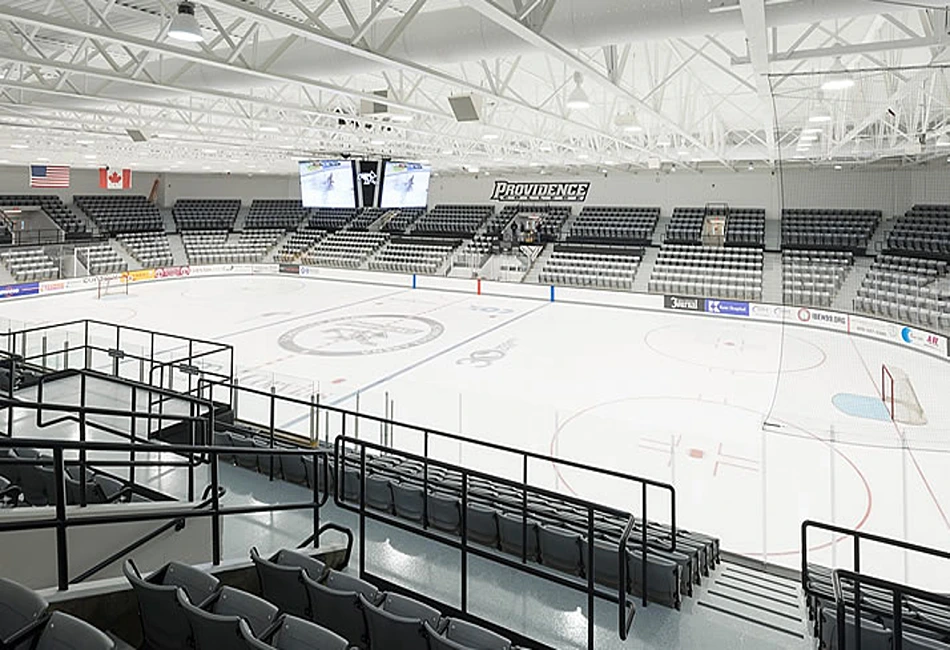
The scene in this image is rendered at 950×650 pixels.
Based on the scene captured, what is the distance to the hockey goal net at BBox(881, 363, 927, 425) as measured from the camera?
9547mm

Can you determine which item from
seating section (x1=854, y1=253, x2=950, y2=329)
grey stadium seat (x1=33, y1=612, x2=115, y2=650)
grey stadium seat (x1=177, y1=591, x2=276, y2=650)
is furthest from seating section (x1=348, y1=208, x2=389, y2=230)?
grey stadium seat (x1=33, y1=612, x2=115, y2=650)

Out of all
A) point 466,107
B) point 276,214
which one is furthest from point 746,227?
point 276,214

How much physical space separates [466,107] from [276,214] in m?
32.7

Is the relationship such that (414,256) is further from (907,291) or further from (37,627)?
(37,627)

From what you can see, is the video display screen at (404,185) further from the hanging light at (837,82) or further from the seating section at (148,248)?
the hanging light at (837,82)

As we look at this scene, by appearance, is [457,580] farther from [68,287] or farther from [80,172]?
[80,172]

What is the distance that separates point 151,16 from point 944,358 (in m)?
15.1

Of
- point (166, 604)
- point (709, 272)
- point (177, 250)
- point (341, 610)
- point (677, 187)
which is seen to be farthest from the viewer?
point (177, 250)

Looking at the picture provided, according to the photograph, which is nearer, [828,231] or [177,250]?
[828,231]

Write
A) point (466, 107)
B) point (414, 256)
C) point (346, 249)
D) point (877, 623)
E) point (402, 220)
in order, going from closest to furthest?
point (877, 623)
point (466, 107)
point (414, 256)
point (346, 249)
point (402, 220)

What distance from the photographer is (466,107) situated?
11094 mm

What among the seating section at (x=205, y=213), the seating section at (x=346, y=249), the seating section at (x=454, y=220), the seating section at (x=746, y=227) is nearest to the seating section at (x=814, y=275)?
the seating section at (x=746, y=227)

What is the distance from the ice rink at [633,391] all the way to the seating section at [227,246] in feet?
25.2

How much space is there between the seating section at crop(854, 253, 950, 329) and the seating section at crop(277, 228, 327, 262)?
1073 inches
